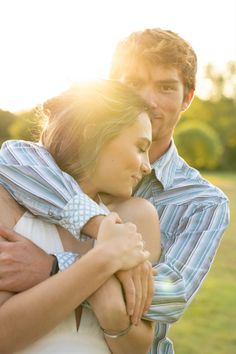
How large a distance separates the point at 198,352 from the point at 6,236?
4053 mm

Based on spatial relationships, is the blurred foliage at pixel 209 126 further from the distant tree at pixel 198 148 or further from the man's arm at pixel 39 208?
the man's arm at pixel 39 208

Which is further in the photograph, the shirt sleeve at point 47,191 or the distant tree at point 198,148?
the distant tree at point 198,148

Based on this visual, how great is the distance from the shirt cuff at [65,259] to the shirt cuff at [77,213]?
0.06m

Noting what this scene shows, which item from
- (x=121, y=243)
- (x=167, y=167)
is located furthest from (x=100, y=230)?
(x=167, y=167)

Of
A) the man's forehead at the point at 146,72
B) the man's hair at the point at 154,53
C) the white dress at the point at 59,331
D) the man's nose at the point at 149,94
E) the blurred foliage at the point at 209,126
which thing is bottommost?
the blurred foliage at the point at 209,126

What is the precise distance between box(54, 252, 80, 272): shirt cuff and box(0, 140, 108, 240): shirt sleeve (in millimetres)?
60

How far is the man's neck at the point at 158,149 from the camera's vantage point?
3111 mm

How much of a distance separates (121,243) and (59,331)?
0.34 meters

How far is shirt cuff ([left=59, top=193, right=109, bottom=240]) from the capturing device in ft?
7.14

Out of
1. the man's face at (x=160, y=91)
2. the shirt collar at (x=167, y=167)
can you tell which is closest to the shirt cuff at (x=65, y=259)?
the shirt collar at (x=167, y=167)

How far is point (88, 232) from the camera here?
7.23 feet

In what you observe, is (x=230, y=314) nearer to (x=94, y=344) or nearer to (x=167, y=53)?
(x=167, y=53)

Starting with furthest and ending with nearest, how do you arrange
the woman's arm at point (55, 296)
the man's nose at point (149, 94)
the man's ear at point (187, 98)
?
the man's ear at point (187, 98) → the man's nose at point (149, 94) → the woman's arm at point (55, 296)

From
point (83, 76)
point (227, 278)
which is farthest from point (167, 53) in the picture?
point (227, 278)
